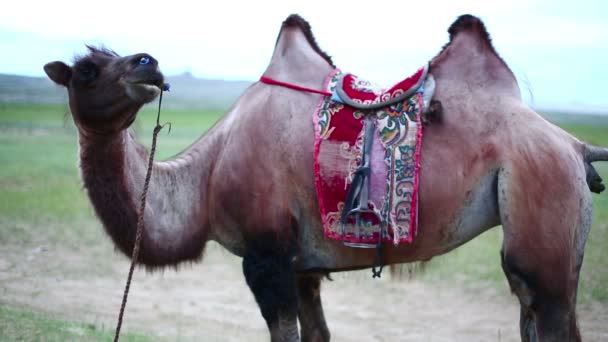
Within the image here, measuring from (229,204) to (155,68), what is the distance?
0.92 m

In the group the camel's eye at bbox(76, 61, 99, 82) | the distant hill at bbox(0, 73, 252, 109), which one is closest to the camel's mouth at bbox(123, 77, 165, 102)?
the camel's eye at bbox(76, 61, 99, 82)

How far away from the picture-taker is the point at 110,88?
4242 mm

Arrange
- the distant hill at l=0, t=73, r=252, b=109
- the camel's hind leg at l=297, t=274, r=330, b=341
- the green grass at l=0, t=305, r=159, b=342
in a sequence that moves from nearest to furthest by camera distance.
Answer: the camel's hind leg at l=297, t=274, r=330, b=341 < the green grass at l=0, t=305, r=159, b=342 < the distant hill at l=0, t=73, r=252, b=109

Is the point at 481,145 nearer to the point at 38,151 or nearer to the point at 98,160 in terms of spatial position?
the point at 98,160

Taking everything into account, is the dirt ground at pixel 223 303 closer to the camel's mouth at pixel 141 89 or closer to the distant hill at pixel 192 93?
the distant hill at pixel 192 93

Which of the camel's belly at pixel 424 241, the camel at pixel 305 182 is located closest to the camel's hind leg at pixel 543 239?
the camel at pixel 305 182

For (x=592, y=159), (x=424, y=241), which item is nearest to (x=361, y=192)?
(x=424, y=241)

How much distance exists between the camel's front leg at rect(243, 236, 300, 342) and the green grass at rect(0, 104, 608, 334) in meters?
1.36

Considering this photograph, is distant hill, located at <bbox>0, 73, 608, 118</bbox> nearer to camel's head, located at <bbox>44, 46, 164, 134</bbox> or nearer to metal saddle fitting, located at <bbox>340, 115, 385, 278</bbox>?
camel's head, located at <bbox>44, 46, 164, 134</bbox>

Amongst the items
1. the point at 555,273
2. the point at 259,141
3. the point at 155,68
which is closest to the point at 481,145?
the point at 555,273

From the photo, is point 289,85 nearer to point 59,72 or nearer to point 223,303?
point 59,72

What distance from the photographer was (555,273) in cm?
409

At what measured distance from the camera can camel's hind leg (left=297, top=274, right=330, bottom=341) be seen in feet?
16.7

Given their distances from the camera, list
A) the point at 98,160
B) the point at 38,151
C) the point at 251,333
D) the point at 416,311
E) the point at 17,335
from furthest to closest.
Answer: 1. the point at 38,151
2. the point at 416,311
3. the point at 251,333
4. the point at 17,335
5. the point at 98,160
